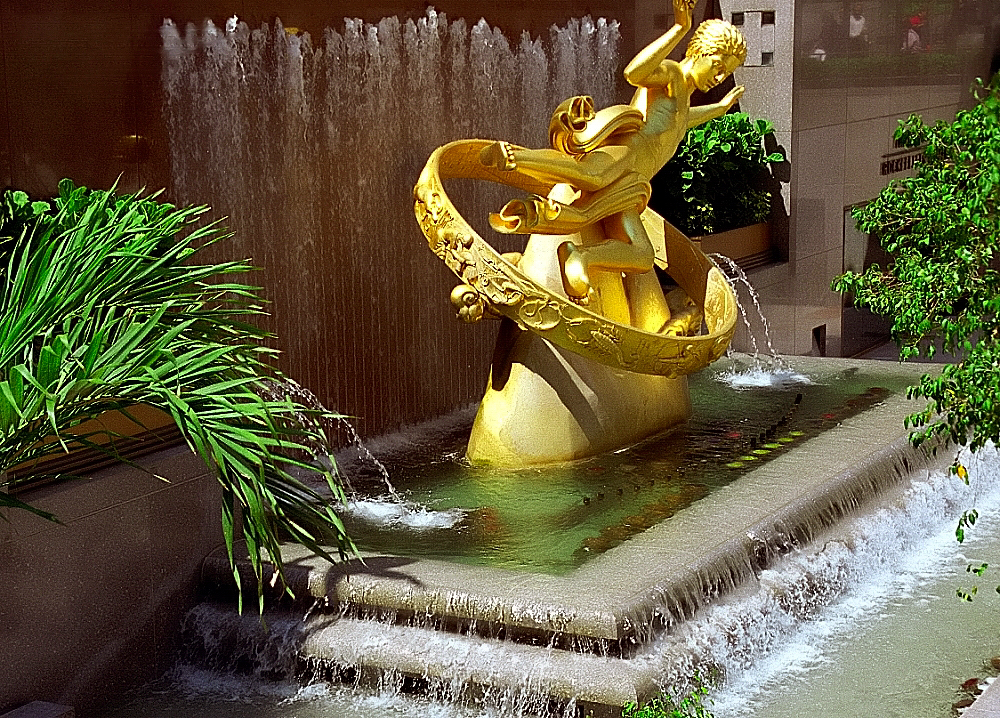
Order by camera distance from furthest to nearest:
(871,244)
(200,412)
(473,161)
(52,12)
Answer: (871,244) → (473,161) → (52,12) → (200,412)

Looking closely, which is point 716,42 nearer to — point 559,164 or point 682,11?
point 682,11

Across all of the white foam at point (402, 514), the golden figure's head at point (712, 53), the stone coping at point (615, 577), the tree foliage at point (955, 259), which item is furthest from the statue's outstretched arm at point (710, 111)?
the tree foliage at point (955, 259)

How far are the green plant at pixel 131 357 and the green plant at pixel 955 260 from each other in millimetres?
2321

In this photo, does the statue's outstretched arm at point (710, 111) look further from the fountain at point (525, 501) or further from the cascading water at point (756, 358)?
the cascading water at point (756, 358)

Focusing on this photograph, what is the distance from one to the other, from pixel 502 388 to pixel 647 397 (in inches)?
40.3

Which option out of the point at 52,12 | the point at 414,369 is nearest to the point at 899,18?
the point at 414,369

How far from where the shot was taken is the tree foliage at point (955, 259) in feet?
17.9

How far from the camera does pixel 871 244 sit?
1589 cm

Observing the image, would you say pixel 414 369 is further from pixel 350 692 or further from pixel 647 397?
pixel 350 692

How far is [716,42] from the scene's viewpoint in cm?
967

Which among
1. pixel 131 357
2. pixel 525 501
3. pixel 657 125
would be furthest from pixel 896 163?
pixel 131 357

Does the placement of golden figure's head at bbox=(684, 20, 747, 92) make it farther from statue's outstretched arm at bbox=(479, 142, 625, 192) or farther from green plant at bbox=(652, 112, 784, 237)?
green plant at bbox=(652, 112, 784, 237)

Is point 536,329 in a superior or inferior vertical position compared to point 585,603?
superior

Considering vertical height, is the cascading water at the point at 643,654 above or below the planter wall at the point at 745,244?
below
